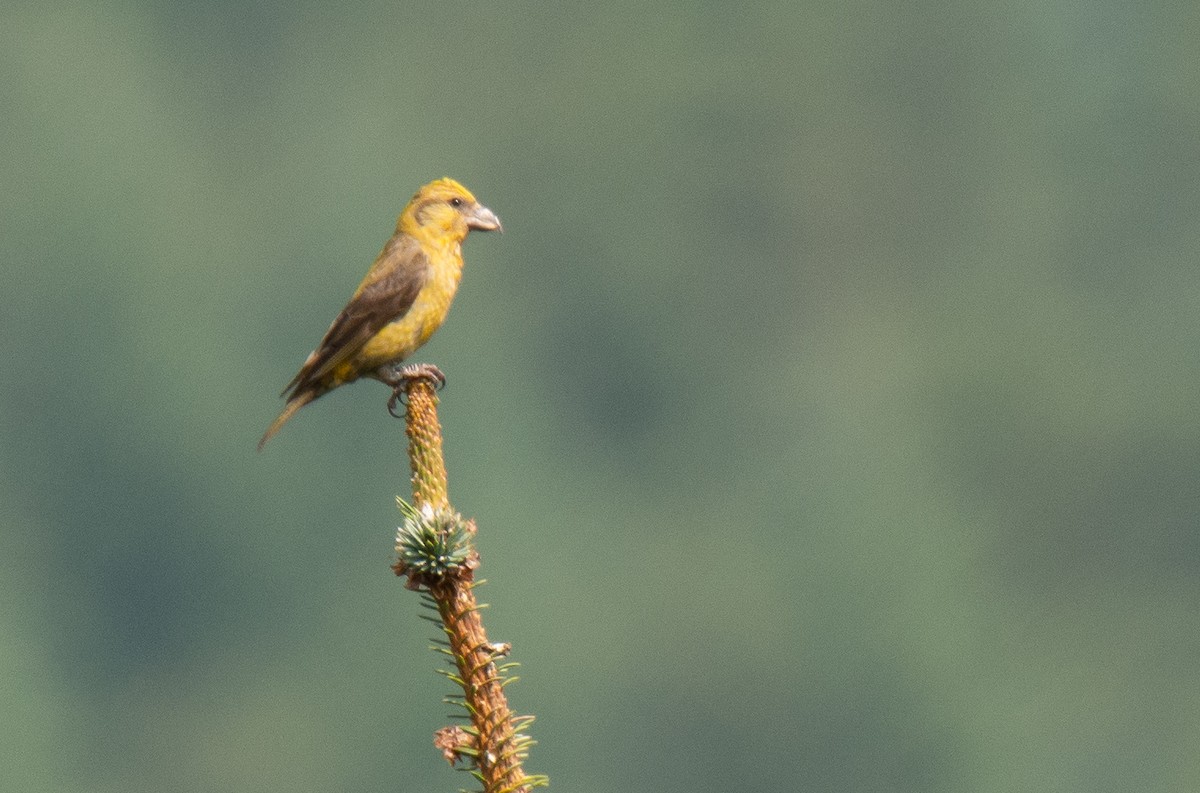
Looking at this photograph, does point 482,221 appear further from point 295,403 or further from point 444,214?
point 295,403

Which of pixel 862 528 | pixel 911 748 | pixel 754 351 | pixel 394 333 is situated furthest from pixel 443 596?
pixel 754 351

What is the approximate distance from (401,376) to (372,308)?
2429mm

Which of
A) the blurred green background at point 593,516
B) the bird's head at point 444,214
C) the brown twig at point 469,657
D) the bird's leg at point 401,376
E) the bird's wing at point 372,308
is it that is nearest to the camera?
the brown twig at point 469,657

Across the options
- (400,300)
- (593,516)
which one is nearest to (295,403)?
(400,300)

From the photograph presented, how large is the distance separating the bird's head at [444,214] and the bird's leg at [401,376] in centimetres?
85

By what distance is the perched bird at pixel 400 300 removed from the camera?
1250 centimetres

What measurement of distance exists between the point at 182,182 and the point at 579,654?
93.6 meters

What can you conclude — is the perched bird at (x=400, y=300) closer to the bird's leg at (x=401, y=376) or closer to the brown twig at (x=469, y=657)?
the bird's leg at (x=401, y=376)

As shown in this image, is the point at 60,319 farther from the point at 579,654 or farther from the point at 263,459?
the point at 579,654

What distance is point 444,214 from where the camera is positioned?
1341 cm

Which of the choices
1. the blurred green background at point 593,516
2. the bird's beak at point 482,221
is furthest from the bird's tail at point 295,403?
the blurred green background at point 593,516

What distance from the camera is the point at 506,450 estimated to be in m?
143

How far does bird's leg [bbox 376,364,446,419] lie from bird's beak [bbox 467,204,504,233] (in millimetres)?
945

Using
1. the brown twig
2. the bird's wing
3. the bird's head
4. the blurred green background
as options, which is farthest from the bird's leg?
the blurred green background
